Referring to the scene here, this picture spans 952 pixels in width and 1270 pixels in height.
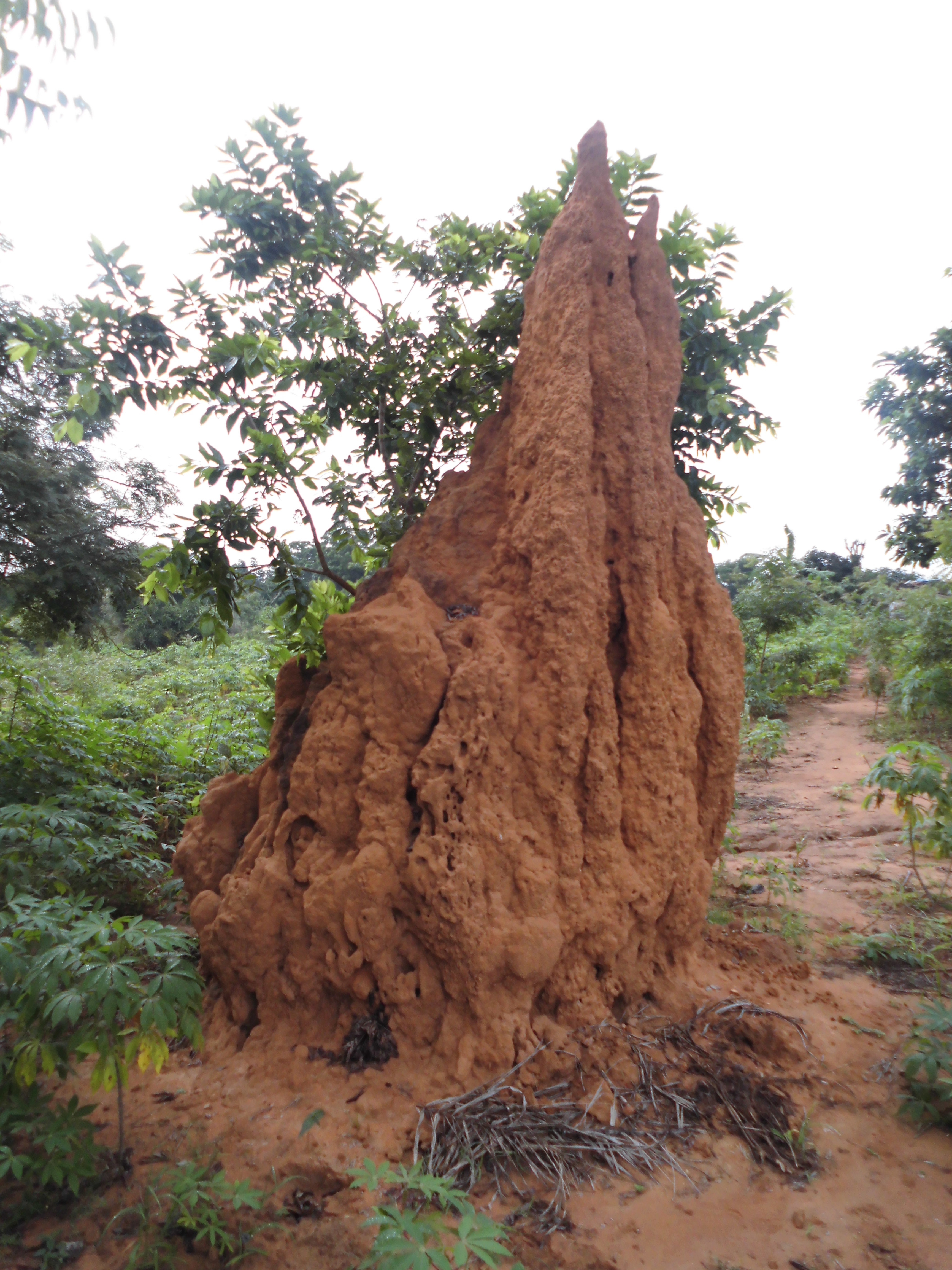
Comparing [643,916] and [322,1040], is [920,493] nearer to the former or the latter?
[643,916]

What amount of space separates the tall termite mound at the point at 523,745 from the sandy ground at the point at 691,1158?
0.80 feet

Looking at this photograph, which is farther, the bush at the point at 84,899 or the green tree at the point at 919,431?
the green tree at the point at 919,431

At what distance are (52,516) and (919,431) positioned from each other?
1344 cm

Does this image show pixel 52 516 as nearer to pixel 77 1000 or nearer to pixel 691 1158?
pixel 77 1000

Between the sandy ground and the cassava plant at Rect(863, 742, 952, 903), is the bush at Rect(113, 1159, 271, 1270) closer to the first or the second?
the sandy ground

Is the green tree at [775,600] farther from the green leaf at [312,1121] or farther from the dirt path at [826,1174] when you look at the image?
the green leaf at [312,1121]

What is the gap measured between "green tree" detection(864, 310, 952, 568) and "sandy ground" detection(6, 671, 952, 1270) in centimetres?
1178

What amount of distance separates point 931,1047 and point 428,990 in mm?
1842

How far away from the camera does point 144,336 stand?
364cm

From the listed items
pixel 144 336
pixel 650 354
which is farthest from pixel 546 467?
pixel 144 336

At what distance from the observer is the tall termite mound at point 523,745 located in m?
2.79

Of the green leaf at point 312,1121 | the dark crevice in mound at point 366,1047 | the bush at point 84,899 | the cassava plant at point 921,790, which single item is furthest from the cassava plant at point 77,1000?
the cassava plant at point 921,790

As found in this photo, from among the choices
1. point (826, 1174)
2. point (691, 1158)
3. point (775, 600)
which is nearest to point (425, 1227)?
point (691, 1158)

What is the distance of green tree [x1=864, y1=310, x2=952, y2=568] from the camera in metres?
12.8
